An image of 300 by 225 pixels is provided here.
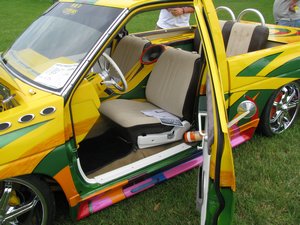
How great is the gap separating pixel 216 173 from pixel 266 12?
40.2 ft

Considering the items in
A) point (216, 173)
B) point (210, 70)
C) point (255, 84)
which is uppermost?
point (210, 70)

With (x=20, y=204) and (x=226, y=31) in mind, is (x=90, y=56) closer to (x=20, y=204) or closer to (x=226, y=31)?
(x=20, y=204)

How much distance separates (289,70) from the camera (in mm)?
3332

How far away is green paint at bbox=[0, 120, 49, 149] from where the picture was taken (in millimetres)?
1896

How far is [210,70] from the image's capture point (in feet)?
6.53

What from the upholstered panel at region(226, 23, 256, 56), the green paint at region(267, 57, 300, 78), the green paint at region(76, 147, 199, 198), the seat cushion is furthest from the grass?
the upholstered panel at region(226, 23, 256, 56)

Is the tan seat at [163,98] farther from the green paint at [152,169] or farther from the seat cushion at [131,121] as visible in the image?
the green paint at [152,169]

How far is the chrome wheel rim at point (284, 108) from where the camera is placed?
138 inches

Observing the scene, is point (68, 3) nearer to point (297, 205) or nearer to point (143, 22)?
point (297, 205)

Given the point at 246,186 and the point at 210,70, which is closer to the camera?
the point at 210,70

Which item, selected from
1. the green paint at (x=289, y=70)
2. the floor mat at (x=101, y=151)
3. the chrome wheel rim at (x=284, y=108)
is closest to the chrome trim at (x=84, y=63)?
the floor mat at (x=101, y=151)

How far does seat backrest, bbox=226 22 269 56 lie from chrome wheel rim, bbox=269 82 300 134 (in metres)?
0.52

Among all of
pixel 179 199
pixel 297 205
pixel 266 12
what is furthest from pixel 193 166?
pixel 266 12

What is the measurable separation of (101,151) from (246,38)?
6.12 ft
